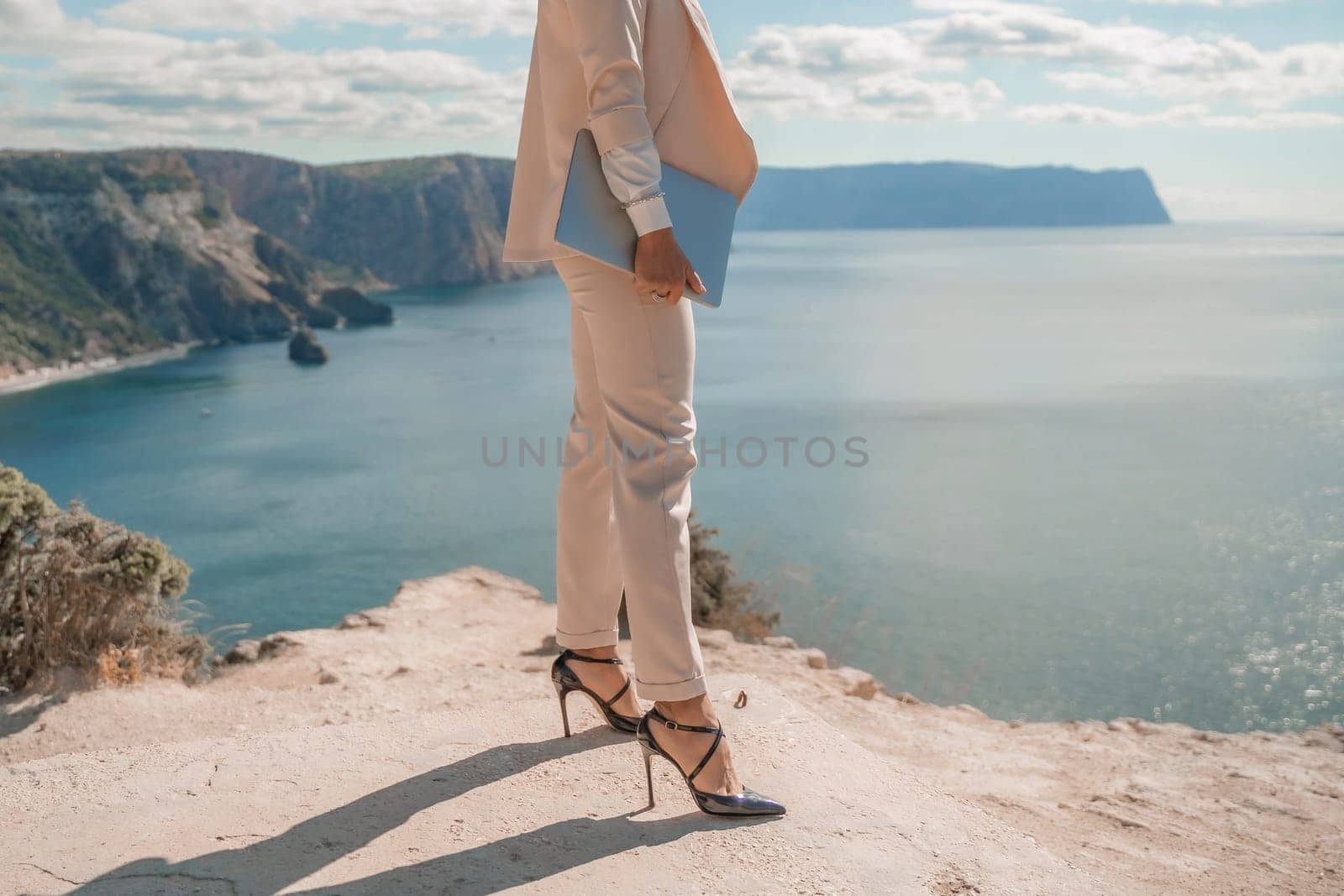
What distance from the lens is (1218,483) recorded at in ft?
86.9

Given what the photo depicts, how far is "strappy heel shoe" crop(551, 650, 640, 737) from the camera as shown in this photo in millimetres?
2447

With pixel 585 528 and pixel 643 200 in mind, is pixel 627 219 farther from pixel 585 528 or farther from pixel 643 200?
Result: pixel 585 528

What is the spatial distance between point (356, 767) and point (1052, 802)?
1.87 meters

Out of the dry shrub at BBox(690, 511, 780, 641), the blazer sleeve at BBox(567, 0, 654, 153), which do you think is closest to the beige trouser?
the blazer sleeve at BBox(567, 0, 654, 153)

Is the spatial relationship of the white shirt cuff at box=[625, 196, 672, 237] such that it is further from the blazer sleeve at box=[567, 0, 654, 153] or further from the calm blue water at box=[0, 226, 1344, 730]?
the calm blue water at box=[0, 226, 1344, 730]

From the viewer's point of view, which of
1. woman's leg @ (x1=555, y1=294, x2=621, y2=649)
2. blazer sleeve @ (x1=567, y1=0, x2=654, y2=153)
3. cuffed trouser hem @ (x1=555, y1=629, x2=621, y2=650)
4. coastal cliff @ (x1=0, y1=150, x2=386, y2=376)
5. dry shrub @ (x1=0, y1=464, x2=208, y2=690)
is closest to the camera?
blazer sleeve @ (x1=567, y1=0, x2=654, y2=153)

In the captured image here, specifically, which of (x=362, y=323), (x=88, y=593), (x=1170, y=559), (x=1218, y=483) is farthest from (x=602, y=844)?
(x=362, y=323)

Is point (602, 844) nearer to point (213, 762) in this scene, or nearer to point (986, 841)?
point (986, 841)

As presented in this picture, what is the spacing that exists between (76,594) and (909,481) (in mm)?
25228

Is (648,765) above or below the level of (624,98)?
below

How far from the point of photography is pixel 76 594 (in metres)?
3.64

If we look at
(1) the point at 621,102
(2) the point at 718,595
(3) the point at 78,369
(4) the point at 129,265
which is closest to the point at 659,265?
(1) the point at 621,102

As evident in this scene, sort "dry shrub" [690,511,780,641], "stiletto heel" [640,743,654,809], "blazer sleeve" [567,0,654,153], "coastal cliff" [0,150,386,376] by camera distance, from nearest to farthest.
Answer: "blazer sleeve" [567,0,654,153], "stiletto heel" [640,743,654,809], "dry shrub" [690,511,780,641], "coastal cliff" [0,150,386,376]

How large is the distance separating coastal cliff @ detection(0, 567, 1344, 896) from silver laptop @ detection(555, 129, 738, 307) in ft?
3.29
